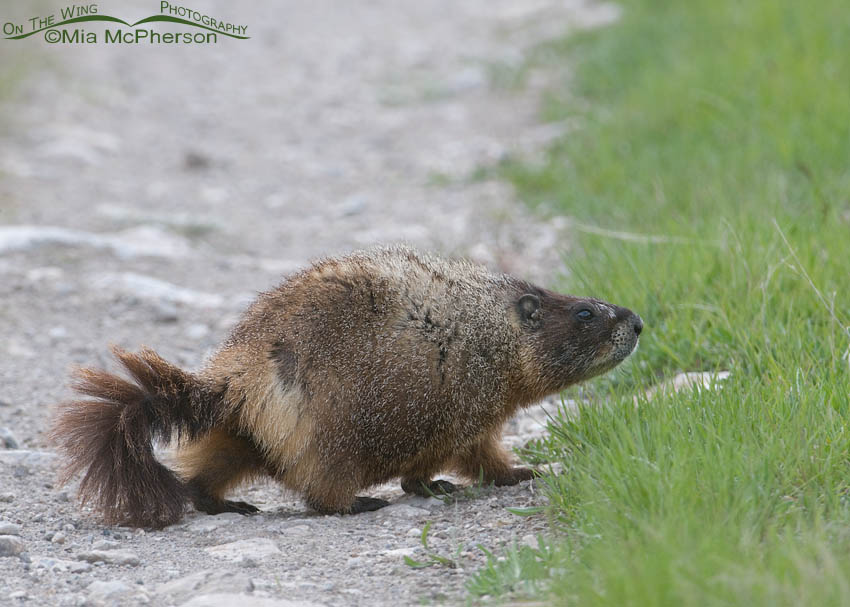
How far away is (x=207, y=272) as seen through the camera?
305 inches

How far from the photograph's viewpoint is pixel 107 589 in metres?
3.52

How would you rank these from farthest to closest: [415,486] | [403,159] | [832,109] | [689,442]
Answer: [403,159]
[832,109]
[415,486]
[689,442]

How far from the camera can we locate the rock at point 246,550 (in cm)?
393

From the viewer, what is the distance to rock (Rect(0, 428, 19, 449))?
514 centimetres

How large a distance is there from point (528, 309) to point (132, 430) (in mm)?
1889

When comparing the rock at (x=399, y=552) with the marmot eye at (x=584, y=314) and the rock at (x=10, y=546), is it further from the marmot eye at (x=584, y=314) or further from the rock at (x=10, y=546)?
the marmot eye at (x=584, y=314)

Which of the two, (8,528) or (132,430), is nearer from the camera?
(8,528)

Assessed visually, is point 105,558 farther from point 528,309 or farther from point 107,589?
point 528,309

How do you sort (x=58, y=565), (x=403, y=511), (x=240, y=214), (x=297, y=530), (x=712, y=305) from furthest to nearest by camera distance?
1. (x=240, y=214)
2. (x=712, y=305)
3. (x=403, y=511)
4. (x=297, y=530)
5. (x=58, y=565)

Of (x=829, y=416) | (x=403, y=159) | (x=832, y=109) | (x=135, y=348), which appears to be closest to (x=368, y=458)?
(x=829, y=416)

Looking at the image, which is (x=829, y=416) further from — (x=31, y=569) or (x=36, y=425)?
(x=36, y=425)

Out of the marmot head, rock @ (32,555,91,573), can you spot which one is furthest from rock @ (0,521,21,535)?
the marmot head

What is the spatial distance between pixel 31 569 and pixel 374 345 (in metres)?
1.59

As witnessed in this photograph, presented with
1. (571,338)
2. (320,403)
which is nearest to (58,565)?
(320,403)
